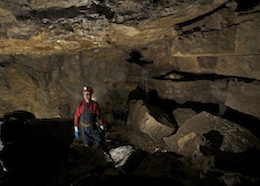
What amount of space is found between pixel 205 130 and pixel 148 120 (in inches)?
56.0

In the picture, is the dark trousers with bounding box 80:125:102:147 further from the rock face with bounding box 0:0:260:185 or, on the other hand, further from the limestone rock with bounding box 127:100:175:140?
the limestone rock with bounding box 127:100:175:140

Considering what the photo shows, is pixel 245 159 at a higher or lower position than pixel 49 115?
higher

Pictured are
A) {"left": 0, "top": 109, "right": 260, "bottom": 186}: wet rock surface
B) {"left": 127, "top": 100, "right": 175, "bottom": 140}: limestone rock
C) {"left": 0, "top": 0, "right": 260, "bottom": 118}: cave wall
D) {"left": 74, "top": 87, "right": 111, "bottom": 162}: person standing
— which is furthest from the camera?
{"left": 127, "top": 100, "right": 175, "bottom": 140}: limestone rock

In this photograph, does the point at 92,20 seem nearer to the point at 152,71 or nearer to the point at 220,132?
the point at 152,71

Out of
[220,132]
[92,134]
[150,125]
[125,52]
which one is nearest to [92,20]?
[92,134]

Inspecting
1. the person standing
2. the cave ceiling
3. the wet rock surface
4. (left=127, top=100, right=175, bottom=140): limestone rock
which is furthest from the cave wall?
the person standing

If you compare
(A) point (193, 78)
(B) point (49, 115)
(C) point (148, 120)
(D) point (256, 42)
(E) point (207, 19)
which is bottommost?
(B) point (49, 115)

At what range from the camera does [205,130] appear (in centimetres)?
506

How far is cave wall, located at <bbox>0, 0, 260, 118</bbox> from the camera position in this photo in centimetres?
486

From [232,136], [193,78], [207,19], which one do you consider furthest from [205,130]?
[207,19]

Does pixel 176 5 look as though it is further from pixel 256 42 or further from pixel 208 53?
pixel 256 42

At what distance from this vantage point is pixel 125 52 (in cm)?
753

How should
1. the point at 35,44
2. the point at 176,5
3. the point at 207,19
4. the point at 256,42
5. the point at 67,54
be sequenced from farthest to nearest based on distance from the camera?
1. the point at 67,54
2. the point at 35,44
3. the point at 207,19
4. the point at 256,42
5. the point at 176,5

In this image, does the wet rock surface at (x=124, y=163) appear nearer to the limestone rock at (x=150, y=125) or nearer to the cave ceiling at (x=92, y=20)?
the limestone rock at (x=150, y=125)
